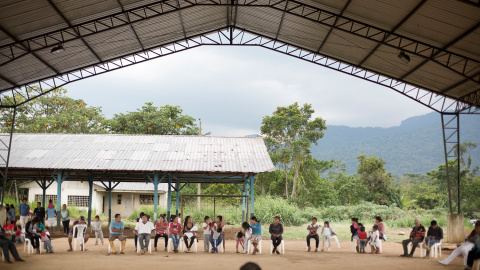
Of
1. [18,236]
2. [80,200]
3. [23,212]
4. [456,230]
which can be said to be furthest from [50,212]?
[456,230]

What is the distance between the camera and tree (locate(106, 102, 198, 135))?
120 feet

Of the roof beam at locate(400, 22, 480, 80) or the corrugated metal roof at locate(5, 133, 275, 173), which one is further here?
the corrugated metal roof at locate(5, 133, 275, 173)

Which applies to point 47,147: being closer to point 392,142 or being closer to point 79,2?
point 79,2

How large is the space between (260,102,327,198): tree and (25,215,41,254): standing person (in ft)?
85.6

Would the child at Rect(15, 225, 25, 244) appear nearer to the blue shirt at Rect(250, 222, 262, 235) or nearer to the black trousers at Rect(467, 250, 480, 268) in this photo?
the blue shirt at Rect(250, 222, 262, 235)

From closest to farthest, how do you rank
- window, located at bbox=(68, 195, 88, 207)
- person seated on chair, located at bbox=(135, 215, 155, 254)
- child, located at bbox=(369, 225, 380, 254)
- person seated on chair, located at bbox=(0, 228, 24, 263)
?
person seated on chair, located at bbox=(0, 228, 24, 263) < person seated on chair, located at bbox=(135, 215, 155, 254) < child, located at bbox=(369, 225, 380, 254) < window, located at bbox=(68, 195, 88, 207)

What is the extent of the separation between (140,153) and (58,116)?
20001 millimetres

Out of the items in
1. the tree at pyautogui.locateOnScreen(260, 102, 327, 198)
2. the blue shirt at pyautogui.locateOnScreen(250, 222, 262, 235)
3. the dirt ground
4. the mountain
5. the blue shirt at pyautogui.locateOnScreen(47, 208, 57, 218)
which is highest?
the mountain

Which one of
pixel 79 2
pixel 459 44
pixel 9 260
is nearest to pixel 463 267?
pixel 459 44

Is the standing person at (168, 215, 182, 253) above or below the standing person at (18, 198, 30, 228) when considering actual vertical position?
below

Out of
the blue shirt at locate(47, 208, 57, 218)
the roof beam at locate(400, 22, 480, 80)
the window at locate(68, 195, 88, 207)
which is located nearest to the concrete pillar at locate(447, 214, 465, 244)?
the roof beam at locate(400, 22, 480, 80)

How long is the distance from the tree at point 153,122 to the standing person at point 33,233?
2282 cm

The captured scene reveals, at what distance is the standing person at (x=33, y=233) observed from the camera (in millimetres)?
13680

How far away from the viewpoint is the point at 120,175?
23.2m
